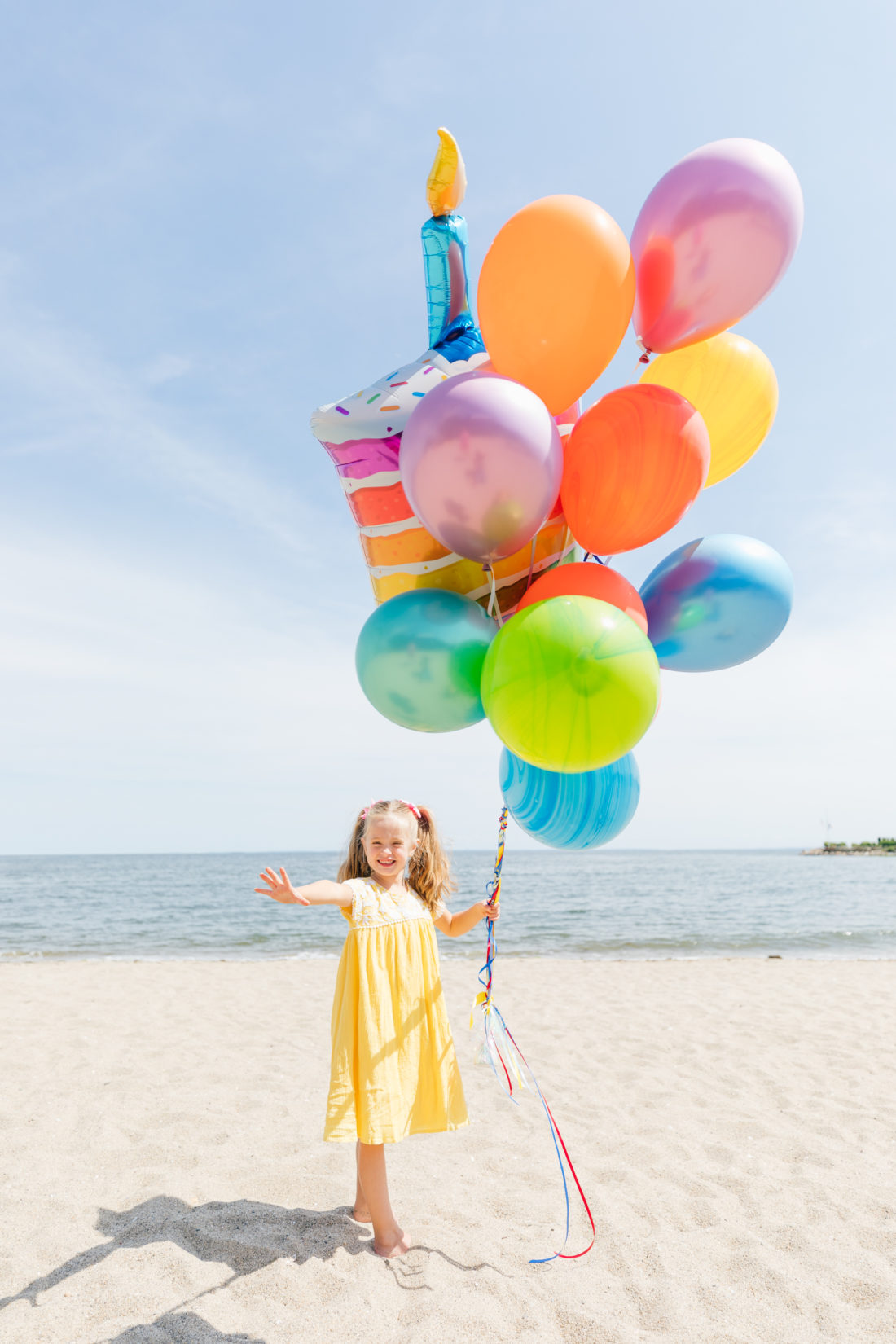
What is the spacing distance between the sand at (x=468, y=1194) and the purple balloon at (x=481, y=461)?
7.86 ft

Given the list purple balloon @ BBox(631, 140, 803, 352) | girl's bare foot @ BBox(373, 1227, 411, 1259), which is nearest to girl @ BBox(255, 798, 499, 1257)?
girl's bare foot @ BBox(373, 1227, 411, 1259)

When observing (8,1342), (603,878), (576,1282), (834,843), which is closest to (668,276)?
(576,1282)

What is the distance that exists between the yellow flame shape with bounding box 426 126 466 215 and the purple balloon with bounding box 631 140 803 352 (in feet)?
2.50

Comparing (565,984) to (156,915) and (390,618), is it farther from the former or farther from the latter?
(156,915)

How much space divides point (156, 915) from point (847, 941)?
15307mm

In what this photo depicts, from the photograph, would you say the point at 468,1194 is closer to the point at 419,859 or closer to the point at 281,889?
the point at 419,859

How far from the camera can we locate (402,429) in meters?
2.58

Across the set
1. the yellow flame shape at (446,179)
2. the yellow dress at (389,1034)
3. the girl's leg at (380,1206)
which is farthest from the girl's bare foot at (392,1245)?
the yellow flame shape at (446,179)

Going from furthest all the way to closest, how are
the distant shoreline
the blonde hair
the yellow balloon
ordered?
1. the distant shoreline
2. the blonde hair
3. the yellow balloon

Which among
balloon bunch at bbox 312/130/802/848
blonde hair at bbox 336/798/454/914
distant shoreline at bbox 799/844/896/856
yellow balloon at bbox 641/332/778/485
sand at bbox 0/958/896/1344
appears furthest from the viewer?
distant shoreline at bbox 799/844/896/856

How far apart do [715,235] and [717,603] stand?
1.17 meters

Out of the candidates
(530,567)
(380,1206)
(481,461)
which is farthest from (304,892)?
(481,461)

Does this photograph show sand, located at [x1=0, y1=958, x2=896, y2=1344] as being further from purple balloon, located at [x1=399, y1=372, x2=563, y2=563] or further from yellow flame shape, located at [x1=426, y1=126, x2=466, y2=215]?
yellow flame shape, located at [x1=426, y1=126, x2=466, y2=215]

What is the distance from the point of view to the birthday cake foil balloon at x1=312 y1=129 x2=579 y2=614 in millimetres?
2627
